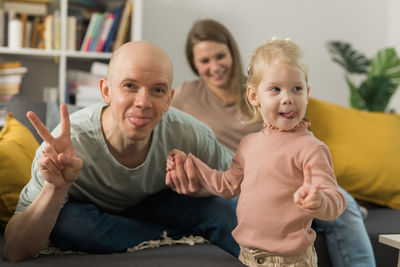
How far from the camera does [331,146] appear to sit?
2.14 m

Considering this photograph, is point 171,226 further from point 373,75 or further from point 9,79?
point 373,75

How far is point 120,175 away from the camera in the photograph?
1394 millimetres

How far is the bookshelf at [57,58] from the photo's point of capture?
2732mm

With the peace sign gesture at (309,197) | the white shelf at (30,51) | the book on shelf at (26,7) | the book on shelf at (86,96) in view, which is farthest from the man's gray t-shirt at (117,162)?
the book on shelf at (26,7)

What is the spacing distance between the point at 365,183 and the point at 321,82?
4.83 ft

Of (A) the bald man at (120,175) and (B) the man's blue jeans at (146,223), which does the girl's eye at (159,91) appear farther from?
(B) the man's blue jeans at (146,223)

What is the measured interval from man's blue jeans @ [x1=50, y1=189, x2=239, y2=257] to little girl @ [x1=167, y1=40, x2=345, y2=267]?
1.06 feet

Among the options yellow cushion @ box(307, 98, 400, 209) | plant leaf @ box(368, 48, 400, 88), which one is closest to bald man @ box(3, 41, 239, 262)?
yellow cushion @ box(307, 98, 400, 209)

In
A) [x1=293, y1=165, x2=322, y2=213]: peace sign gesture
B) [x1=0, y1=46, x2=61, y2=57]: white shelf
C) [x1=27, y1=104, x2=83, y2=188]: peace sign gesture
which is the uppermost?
[x1=293, y1=165, x2=322, y2=213]: peace sign gesture

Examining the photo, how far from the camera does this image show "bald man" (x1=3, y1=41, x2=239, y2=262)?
1.20 metres

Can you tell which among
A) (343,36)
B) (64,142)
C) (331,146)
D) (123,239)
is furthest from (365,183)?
(343,36)

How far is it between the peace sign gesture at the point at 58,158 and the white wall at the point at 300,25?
2.03 metres

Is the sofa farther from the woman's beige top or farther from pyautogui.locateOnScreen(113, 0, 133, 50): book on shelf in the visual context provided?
pyautogui.locateOnScreen(113, 0, 133, 50): book on shelf

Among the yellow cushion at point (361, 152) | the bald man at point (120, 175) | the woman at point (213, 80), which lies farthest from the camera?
the woman at point (213, 80)
